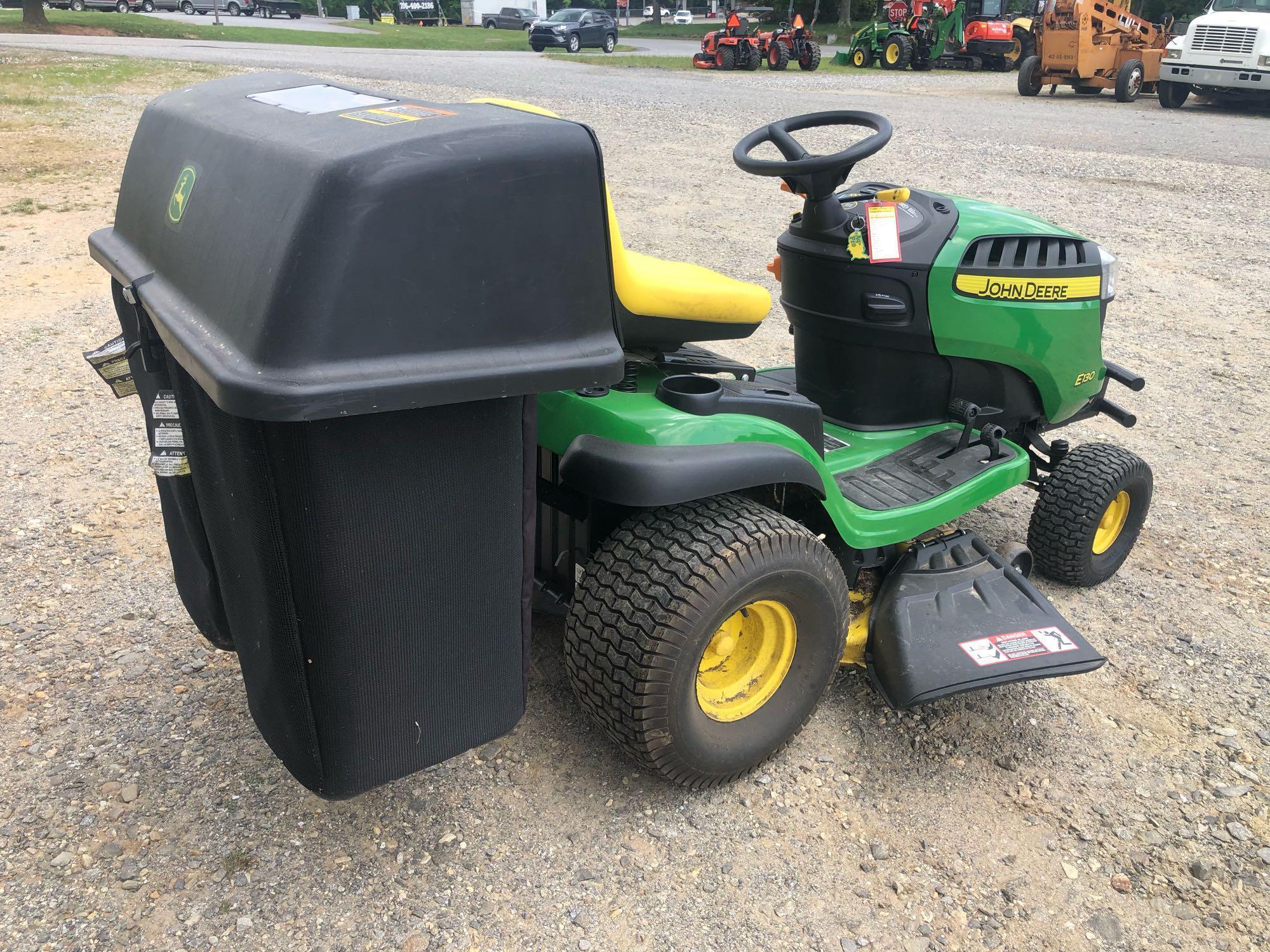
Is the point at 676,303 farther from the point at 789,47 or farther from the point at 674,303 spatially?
the point at 789,47

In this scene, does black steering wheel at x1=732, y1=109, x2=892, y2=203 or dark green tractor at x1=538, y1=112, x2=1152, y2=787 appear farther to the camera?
black steering wheel at x1=732, y1=109, x2=892, y2=203

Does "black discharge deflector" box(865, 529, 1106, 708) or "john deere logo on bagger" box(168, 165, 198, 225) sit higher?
"john deere logo on bagger" box(168, 165, 198, 225)

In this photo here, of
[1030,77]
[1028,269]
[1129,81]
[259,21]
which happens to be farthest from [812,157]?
[259,21]

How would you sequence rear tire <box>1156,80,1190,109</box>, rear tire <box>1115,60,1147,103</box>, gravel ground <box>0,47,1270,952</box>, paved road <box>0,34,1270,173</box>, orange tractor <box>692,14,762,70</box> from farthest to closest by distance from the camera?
orange tractor <box>692,14,762,70</box> < rear tire <box>1115,60,1147,103</box> < rear tire <box>1156,80,1190,109</box> < paved road <box>0,34,1270,173</box> < gravel ground <box>0,47,1270,952</box>

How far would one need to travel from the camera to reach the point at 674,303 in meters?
1.94

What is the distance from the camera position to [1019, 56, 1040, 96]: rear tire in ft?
49.1

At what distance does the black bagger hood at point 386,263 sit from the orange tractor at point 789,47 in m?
19.6

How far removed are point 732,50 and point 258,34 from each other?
43.2 feet

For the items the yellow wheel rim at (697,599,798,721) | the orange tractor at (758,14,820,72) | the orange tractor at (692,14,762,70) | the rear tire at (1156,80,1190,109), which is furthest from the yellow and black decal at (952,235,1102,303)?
the orange tractor at (758,14,820,72)

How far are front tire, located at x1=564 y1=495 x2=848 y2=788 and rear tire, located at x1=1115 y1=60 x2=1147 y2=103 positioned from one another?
49.0 feet

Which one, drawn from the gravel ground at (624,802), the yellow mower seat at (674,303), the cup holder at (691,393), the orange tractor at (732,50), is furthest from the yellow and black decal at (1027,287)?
the orange tractor at (732,50)

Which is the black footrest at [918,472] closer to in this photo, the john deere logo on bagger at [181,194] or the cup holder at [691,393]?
the cup holder at [691,393]

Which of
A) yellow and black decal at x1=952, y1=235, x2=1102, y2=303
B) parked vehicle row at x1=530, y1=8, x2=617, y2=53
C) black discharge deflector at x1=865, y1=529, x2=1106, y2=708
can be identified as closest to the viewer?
black discharge deflector at x1=865, y1=529, x2=1106, y2=708

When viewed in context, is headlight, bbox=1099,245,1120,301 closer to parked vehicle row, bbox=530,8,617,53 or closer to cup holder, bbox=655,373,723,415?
cup holder, bbox=655,373,723,415
